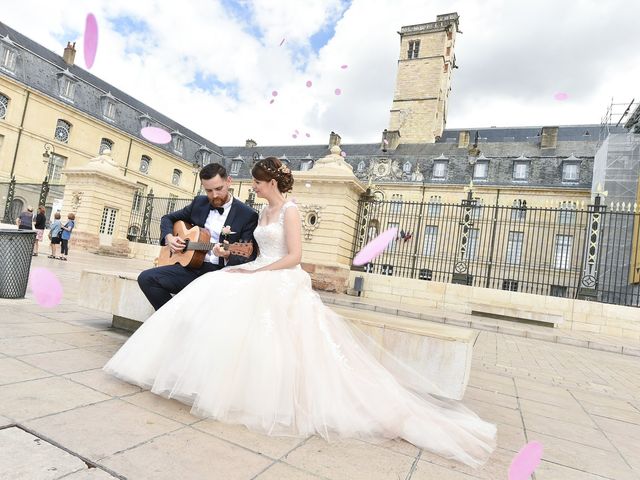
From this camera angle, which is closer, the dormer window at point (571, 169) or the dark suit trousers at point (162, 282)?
the dark suit trousers at point (162, 282)

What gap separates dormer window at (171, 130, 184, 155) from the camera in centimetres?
4209

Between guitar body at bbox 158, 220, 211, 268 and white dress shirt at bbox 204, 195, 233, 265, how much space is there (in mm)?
63

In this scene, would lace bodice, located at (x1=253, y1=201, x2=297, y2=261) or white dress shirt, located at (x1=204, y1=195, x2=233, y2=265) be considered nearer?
lace bodice, located at (x1=253, y1=201, x2=297, y2=261)

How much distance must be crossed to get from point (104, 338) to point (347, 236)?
9.47 m

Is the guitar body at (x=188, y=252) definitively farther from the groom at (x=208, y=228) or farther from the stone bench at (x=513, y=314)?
the stone bench at (x=513, y=314)

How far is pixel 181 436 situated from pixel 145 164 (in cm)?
4100

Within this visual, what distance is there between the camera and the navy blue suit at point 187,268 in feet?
10.4

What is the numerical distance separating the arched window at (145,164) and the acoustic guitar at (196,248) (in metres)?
38.7

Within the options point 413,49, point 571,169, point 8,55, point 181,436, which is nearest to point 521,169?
point 571,169

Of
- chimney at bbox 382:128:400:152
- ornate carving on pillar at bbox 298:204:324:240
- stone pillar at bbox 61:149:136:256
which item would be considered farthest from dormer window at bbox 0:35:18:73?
chimney at bbox 382:128:400:152

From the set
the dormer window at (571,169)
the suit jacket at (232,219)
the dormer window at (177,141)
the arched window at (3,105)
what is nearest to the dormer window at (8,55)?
the arched window at (3,105)

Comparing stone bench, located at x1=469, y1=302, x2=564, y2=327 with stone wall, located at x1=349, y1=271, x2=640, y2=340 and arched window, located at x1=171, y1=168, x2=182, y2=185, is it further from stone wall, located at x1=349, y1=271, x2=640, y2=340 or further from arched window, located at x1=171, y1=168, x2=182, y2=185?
arched window, located at x1=171, y1=168, x2=182, y2=185
